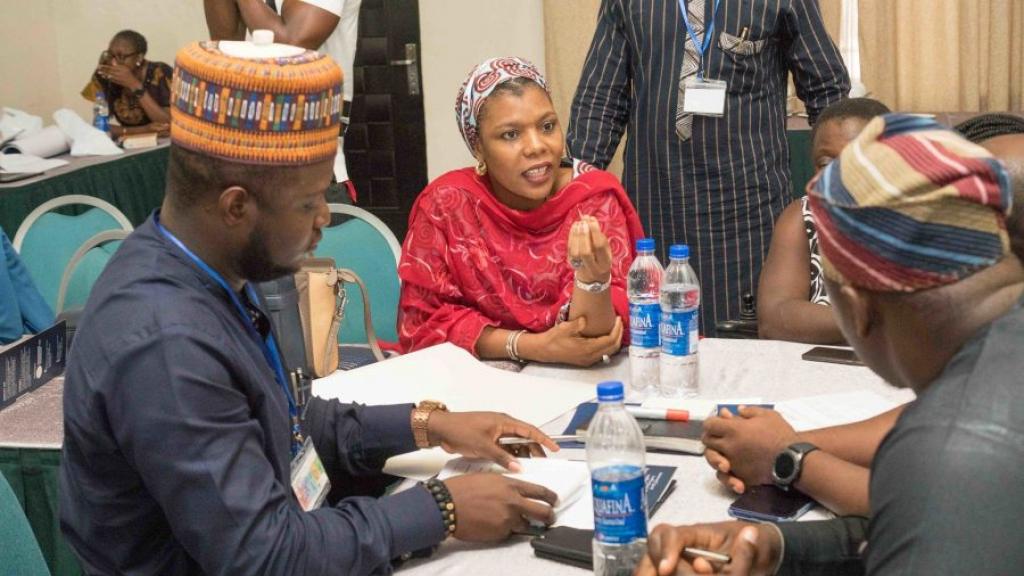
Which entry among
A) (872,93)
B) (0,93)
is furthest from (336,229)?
(0,93)

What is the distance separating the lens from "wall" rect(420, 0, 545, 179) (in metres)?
6.68

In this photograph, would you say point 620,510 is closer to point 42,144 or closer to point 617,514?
point 617,514

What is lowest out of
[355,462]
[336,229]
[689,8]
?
[355,462]

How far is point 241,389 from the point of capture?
5.01ft

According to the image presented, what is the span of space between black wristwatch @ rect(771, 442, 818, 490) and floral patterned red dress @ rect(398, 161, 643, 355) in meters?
0.89

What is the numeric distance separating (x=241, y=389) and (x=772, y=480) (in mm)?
808

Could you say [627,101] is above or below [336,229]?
above

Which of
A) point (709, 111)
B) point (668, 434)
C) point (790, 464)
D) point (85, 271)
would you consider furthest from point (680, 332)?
point (85, 271)

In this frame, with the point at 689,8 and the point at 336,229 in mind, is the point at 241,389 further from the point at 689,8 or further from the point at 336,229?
the point at 689,8

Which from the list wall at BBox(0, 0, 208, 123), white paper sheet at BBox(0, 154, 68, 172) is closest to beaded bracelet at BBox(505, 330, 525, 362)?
white paper sheet at BBox(0, 154, 68, 172)

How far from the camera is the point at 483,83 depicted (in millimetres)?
2771

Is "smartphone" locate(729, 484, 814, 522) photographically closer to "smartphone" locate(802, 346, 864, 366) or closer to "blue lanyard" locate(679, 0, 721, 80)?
"smartphone" locate(802, 346, 864, 366)

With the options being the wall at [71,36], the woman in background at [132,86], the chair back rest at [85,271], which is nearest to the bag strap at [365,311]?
the chair back rest at [85,271]

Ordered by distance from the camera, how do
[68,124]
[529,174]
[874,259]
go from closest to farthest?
1. [874,259]
2. [529,174]
3. [68,124]
